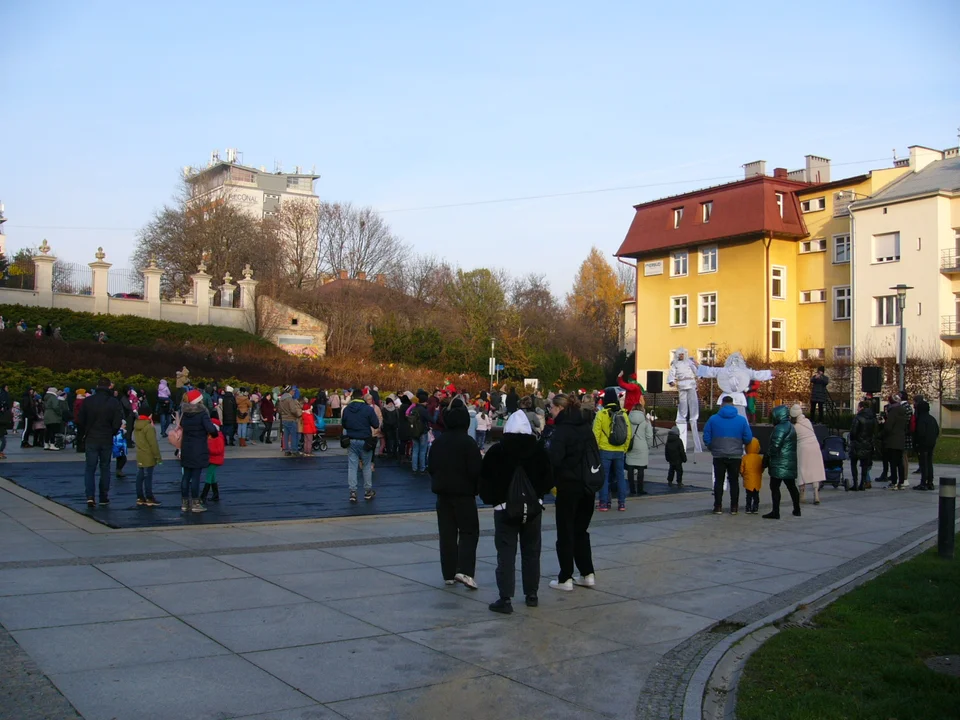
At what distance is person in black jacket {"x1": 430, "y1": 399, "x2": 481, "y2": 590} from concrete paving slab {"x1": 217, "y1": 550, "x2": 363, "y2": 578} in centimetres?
140

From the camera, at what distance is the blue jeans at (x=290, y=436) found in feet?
74.8

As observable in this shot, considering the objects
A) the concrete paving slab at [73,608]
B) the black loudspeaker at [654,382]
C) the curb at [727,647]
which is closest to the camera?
the curb at [727,647]

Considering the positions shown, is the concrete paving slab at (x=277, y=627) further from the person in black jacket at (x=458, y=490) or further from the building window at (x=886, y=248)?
the building window at (x=886, y=248)

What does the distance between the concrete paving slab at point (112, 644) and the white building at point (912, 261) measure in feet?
131

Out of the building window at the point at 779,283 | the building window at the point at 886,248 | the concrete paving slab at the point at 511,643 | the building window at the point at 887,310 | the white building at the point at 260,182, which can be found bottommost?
the concrete paving slab at the point at 511,643

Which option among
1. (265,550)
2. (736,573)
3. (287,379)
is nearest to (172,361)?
(287,379)

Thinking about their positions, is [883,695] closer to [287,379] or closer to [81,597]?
[81,597]

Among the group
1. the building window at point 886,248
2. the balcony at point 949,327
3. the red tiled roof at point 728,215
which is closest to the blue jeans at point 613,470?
the balcony at point 949,327

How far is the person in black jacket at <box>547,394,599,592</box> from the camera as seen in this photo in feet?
27.8

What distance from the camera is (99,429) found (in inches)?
509

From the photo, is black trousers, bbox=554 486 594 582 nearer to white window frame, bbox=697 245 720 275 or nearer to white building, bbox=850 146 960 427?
white building, bbox=850 146 960 427

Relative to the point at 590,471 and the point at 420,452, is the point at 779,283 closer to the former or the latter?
the point at 420,452

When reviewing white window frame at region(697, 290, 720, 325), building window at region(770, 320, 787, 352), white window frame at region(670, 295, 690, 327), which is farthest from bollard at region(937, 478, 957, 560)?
white window frame at region(670, 295, 690, 327)

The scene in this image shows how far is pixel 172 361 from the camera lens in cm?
3881
